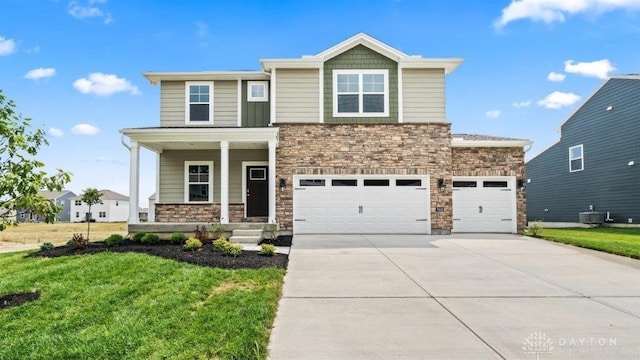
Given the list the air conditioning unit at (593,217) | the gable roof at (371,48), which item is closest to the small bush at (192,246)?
the gable roof at (371,48)

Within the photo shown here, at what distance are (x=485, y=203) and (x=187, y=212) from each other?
10.9m

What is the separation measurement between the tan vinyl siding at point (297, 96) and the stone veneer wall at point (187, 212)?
159 inches

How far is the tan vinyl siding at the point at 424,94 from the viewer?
47.0ft

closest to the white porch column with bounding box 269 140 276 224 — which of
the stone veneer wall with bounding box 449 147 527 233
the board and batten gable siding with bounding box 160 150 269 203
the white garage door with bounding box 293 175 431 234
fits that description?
the white garage door with bounding box 293 175 431 234

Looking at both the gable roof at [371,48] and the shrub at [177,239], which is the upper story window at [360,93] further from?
the shrub at [177,239]

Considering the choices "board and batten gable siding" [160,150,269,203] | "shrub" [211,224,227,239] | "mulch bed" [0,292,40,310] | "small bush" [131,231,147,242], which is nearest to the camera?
"mulch bed" [0,292,40,310]

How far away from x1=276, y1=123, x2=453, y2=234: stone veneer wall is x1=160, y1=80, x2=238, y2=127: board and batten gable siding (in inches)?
96.3

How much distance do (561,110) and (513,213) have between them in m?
12.0

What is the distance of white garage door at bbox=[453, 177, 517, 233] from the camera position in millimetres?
14867

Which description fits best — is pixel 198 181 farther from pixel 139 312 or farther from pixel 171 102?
pixel 139 312

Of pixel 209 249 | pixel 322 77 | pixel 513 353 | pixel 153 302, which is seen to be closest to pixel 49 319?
pixel 153 302

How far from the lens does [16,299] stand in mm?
6125

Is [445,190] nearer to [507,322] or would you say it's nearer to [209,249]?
[209,249]

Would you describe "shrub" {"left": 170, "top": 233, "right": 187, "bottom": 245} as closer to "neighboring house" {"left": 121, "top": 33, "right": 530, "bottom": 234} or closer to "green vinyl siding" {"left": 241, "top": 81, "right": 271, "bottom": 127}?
"neighboring house" {"left": 121, "top": 33, "right": 530, "bottom": 234}
